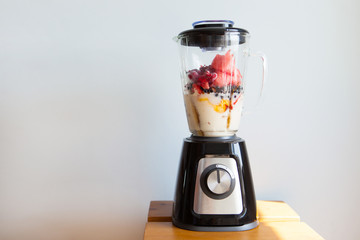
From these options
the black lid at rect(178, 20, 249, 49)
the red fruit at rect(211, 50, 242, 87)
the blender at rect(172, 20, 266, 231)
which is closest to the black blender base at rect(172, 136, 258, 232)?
the blender at rect(172, 20, 266, 231)

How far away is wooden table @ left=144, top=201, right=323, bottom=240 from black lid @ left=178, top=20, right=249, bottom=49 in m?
0.48

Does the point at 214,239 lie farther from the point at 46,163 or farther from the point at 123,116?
the point at 46,163

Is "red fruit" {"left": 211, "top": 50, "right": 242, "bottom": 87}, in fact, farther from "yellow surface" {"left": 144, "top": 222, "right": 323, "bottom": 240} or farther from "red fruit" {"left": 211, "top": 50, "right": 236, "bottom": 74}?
"yellow surface" {"left": 144, "top": 222, "right": 323, "bottom": 240}

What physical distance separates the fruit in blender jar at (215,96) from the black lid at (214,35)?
3 cm

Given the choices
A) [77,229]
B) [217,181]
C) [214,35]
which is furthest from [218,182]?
[77,229]

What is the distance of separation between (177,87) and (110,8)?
340mm

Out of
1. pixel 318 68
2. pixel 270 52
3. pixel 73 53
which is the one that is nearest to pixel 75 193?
pixel 73 53

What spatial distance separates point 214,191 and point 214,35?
1.29ft

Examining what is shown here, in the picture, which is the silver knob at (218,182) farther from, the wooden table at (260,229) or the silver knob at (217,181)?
the wooden table at (260,229)

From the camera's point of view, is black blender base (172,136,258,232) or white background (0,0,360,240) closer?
black blender base (172,136,258,232)

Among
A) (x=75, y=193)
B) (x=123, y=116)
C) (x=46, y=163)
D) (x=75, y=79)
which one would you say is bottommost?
(x=75, y=193)

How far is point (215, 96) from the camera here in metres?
0.97

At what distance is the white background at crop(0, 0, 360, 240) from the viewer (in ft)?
4.08

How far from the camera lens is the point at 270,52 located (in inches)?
49.2
